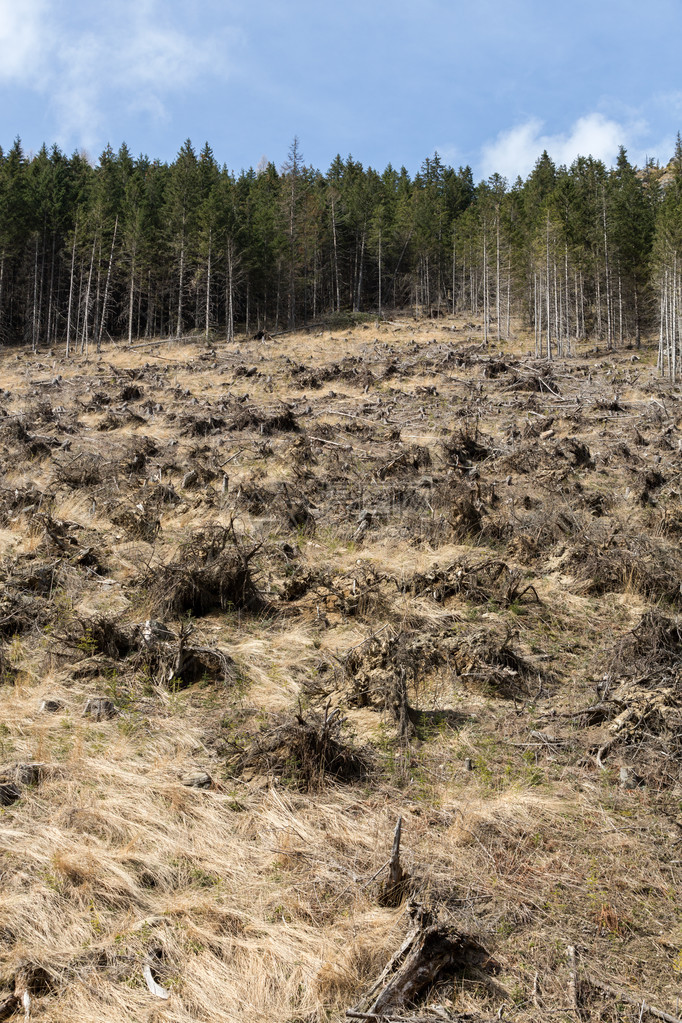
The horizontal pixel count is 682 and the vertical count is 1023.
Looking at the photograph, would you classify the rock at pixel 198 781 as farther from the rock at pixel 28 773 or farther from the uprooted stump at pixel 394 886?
the uprooted stump at pixel 394 886

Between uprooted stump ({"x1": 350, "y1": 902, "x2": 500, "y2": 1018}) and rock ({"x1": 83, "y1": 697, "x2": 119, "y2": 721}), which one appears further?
rock ({"x1": 83, "y1": 697, "x2": 119, "y2": 721})

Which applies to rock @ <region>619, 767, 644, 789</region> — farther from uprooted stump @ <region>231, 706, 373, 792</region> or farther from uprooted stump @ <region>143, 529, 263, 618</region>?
uprooted stump @ <region>143, 529, 263, 618</region>

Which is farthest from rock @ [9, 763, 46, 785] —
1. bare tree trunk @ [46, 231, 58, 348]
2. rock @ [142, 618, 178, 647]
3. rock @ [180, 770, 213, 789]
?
bare tree trunk @ [46, 231, 58, 348]

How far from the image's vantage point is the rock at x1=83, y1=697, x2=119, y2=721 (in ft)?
18.0

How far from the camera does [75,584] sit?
26.2 feet

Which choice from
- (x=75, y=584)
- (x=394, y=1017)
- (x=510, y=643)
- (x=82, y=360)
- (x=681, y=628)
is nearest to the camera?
(x=394, y=1017)

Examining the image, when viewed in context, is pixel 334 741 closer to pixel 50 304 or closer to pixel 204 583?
pixel 204 583

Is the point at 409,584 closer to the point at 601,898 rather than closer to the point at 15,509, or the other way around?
the point at 601,898

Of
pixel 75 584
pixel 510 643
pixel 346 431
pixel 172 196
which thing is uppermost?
pixel 172 196

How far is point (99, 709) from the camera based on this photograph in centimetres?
555

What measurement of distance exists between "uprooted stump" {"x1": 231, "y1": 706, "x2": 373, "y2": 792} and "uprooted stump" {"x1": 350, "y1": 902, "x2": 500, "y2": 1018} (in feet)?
5.42

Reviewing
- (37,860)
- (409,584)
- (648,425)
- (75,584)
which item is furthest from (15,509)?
(648,425)

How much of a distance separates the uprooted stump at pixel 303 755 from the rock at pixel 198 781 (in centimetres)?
25

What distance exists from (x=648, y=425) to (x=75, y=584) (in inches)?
656
